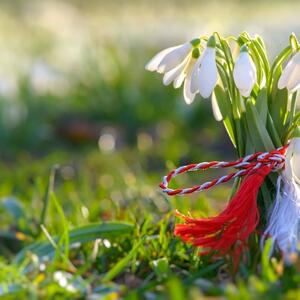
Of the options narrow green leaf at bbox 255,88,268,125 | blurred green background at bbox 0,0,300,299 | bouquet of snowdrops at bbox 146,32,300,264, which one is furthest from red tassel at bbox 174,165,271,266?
blurred green background at bbox 0,0,300,299

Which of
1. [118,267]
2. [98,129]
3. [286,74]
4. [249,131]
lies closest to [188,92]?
[249,131]

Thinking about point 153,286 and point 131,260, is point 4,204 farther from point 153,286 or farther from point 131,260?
point 153,286

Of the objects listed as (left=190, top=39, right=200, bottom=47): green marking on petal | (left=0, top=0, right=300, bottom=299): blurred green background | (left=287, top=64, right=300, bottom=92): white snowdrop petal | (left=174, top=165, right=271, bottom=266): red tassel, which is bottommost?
(left=0, top=0, right=300, bottom=299): blurred green background

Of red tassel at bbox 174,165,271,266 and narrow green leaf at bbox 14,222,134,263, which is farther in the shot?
narrow green leaf at bbox 14,222,134,263

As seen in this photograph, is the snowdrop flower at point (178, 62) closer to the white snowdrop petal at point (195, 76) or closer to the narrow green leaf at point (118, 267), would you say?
the white snowdrop petal at point (195, 76)

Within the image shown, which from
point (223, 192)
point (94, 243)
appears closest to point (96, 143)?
point (223, 192)

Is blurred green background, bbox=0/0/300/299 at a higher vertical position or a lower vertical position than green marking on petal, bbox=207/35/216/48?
lower

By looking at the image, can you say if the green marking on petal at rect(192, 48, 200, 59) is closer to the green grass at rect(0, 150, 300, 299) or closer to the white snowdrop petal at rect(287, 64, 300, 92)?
the white snowdrop petal at rect(287, 64, 300, 92)
